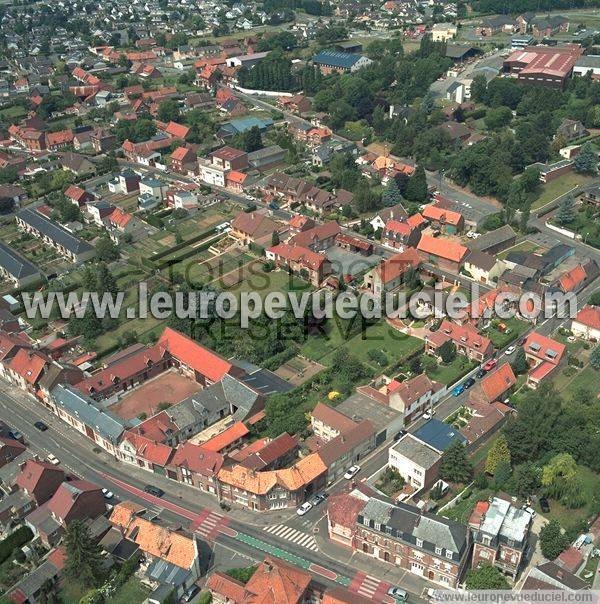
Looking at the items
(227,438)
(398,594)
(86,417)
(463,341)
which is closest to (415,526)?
(398,594)

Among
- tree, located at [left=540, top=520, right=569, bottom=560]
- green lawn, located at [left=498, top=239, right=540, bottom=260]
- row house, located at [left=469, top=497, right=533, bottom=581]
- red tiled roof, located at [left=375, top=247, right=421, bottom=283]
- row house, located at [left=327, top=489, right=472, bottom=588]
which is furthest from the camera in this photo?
green lawn, located at [left=498, top=239, right=540, bottom=260]

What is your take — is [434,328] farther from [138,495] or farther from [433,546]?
[138,495]

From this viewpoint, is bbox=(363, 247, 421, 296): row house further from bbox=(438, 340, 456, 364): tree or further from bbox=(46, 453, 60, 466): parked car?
bbox=(46, 453, 60, 466): parked car

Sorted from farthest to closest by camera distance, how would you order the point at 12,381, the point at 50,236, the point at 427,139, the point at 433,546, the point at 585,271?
the point at 427,139 → the point at 50,236 → the point at 585,271 → the point at 12,381 → the point at 433,546

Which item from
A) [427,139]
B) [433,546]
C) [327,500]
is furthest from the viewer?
[427,139]

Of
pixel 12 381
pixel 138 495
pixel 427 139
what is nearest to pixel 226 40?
pixel 427 139

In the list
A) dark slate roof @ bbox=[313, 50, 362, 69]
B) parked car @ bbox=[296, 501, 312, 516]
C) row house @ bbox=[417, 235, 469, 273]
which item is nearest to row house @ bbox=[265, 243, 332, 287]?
row house @ bbox=[417, 235, 469, 273]

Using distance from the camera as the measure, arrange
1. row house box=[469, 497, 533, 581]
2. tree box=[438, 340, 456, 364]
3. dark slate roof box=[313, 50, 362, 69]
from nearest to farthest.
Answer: row house box=[469, 497, 533, 581], tree box=[438, 340, 456, 364], dark slate roof box=[313, 50, 362, 69]
